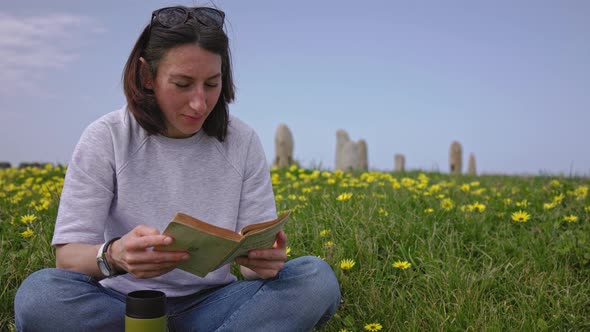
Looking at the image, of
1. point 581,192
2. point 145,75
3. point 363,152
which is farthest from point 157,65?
point 363,152

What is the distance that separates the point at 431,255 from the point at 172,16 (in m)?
2.04

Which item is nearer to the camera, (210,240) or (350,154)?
(210,240)

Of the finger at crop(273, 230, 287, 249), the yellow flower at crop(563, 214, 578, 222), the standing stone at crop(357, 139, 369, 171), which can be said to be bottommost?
the yellow flower at crop(563, 214, 578, 222)

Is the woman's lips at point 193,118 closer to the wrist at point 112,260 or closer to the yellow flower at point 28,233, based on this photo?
the wrist at point 112,260

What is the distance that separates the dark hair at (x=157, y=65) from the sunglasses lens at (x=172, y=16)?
28 millimetres

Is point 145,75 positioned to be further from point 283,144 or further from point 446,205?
point 283,144

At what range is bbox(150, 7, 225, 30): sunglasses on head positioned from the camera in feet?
8.27

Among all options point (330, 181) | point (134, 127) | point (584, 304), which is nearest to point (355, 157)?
point (330, 181)

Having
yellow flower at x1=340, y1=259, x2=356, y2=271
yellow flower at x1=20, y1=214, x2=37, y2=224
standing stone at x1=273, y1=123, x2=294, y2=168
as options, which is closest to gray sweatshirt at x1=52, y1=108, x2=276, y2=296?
yellow flower at x1=340, y1=259, x2=356, y2=271

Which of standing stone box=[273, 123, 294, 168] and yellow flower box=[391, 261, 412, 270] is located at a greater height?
standing stone box=[273, 123, 294, 168]

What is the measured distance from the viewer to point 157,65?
253cm

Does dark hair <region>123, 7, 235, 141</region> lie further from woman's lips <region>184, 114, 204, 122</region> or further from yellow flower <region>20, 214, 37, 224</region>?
yellow flower <region>20, 214, 37, 224</region>

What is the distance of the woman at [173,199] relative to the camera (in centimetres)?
245

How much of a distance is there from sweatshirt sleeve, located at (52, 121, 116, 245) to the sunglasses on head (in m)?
0.54
